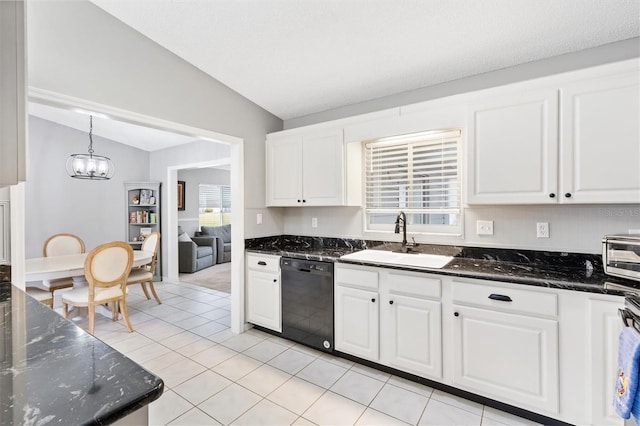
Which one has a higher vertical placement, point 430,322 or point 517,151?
point 517,151

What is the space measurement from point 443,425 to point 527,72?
2556 millimetres

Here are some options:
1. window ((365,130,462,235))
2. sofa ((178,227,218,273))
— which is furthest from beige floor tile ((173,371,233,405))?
sofa ((178,227,218,273))

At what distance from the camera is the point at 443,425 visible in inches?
70.0

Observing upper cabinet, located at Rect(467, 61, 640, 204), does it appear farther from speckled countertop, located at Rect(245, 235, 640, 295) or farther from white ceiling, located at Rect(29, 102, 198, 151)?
white ceiling, located at Rect(29, 102, 198, 151)

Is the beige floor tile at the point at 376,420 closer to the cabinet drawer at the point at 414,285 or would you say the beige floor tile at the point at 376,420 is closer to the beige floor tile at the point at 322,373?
the beige floor tile at the point at 322,373

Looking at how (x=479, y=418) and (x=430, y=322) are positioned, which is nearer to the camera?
(x=479, y=418)

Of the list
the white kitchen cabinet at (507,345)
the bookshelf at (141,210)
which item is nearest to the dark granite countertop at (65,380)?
the white kitchen cabinet at (507,345)

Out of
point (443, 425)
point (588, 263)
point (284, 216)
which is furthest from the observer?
point (284, 216)

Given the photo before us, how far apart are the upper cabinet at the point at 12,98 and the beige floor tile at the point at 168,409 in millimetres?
1807

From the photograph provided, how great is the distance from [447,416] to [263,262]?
6.52 ft

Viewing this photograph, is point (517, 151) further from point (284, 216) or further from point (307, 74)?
point (284, 216)

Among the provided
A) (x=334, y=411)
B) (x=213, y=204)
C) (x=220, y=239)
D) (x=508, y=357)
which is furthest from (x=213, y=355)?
(x=213, y=204)

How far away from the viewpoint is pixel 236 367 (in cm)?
246

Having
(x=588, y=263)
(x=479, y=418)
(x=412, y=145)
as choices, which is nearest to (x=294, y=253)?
(x=412, y=145)
